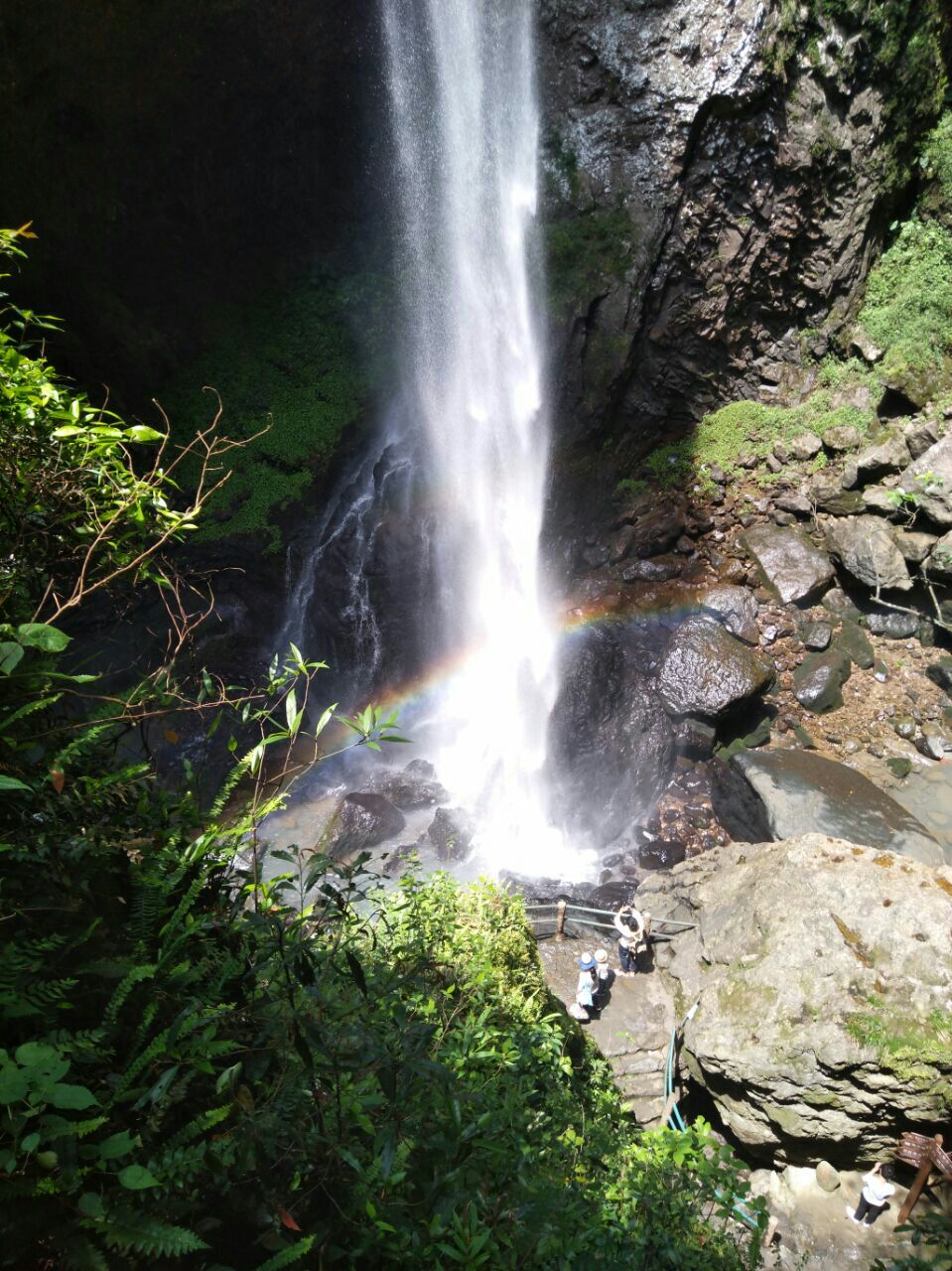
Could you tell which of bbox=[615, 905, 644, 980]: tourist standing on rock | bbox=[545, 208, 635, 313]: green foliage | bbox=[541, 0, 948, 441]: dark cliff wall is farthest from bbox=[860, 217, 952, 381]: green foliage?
bbox=[615, 905, 644, 980]: tourist standing on rock

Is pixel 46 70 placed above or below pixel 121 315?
above

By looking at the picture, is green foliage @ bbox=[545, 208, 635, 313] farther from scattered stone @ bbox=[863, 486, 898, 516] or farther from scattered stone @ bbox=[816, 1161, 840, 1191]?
scattered stone @ bbox=[816, 1161, 840, 1191]

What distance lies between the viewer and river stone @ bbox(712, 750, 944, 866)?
7.93 m

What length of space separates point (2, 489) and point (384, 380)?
12.6 metres

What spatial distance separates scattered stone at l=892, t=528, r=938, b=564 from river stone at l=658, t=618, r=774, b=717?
2.77 m

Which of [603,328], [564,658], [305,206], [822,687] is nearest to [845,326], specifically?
[603,328]

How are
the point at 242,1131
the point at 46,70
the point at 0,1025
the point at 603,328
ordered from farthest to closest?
the point at 603,328 → the point at 46,70 → the point at 242,1131 → the point at 0,1025

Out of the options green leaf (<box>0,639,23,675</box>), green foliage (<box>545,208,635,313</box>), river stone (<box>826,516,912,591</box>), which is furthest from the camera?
green foliage (<box>545,208,635,313</box>)

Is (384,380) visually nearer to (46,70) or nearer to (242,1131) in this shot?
(46,70)

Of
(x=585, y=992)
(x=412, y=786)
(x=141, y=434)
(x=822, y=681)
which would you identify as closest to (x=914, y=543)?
(x=822, y=681)

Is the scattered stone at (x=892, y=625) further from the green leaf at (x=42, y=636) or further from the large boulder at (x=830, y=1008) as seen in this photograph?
the green leaf at (x=42, y=636)

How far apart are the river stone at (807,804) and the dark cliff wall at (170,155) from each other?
12.9m

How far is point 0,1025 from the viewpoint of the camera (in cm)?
134

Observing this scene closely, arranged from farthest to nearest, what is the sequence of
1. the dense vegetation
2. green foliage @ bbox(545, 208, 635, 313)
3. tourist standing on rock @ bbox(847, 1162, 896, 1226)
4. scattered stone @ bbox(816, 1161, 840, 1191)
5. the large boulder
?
green foliage @ bbox(545, 208, 635, 313), scattered stone @ bbox(816, 1161, 840, 1191), the large boulder, tourist standing on rock @ bbox(847, 1162, 896, 1226), the dense vegetation
